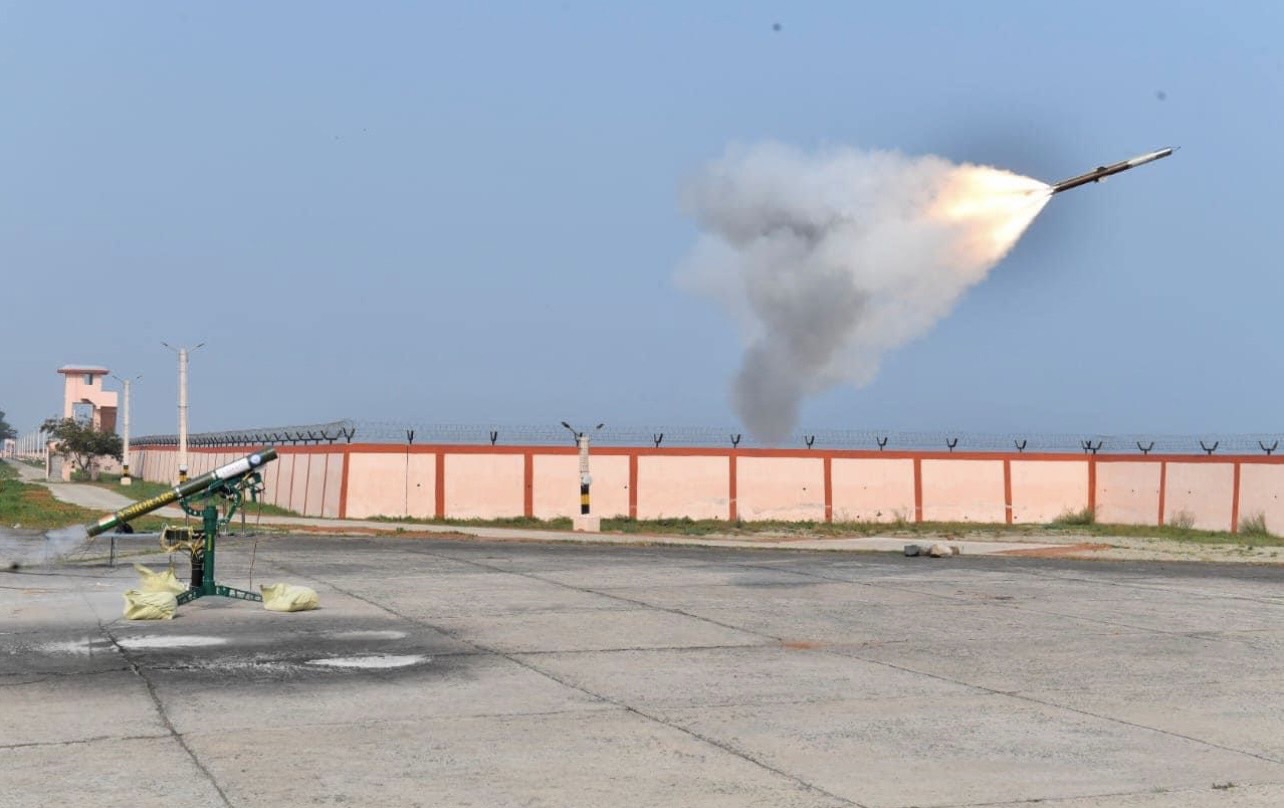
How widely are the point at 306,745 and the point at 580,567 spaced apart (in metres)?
16.0

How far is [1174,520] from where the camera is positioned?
48.9m

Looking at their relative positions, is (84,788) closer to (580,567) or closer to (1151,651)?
(1151,651)

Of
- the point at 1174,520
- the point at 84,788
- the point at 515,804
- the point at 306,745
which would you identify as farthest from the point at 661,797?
the point at 1174,520

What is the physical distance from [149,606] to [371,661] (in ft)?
14.8

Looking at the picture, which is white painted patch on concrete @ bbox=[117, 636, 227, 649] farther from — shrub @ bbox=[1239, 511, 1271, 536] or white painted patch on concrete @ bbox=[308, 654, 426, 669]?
shrub @ bbox=[1239, 511, 1271, 536]

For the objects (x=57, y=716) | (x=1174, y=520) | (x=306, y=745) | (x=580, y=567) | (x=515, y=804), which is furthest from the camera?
(x=1174, y=520)

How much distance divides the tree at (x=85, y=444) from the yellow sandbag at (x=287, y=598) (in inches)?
3743

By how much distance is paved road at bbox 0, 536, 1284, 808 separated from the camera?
371 inches

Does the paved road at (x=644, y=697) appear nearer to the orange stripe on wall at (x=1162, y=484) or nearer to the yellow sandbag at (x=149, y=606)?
the yellow sandbag at (x=149, y=606)

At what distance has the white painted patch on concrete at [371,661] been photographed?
14289 mm

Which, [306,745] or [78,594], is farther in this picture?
[78,594]

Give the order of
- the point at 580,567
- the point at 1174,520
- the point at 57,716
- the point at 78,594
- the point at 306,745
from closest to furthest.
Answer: the point at 306,745
the point at 57,716
the point at 78,594
the point at 580,567
the point at 1174,520

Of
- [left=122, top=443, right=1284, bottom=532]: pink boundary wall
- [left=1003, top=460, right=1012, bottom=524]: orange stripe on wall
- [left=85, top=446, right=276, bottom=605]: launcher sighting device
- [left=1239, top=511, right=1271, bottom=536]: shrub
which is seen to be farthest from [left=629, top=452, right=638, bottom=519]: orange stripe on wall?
[left=85, top=446, right=276, bottom=605]: launcher sighting device

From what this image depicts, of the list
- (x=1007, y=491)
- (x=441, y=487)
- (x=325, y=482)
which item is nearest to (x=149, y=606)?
(x=441, y=487)
